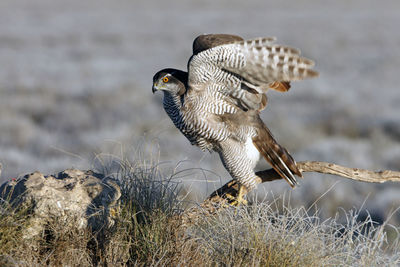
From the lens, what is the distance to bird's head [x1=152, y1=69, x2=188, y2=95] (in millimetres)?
4695

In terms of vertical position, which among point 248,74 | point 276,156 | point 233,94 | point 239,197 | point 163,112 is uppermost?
point 248,74

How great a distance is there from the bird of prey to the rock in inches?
40.9

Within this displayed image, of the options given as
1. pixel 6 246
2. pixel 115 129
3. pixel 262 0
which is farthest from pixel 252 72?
pixel 262 0

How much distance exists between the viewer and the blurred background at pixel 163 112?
9523 millimetres

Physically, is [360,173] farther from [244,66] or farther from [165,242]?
[165,242]

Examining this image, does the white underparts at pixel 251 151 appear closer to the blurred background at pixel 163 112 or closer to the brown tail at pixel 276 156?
the brown tail at pixel 276 156

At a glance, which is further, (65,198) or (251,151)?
(251,151)

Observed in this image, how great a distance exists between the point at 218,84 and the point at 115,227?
1.49 meters

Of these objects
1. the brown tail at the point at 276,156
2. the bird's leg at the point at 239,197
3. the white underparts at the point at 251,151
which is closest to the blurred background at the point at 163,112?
the bird's leg at the point at 239,197

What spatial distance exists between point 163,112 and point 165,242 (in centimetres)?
1124

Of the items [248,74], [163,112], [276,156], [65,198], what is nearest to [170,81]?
[248,74]

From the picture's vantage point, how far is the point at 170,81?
15.6 feet

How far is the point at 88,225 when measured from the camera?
3957 millimetres

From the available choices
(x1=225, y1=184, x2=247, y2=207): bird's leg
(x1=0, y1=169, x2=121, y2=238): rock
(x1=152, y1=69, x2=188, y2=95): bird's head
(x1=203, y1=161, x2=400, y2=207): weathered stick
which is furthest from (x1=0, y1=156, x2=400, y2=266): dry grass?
(x1=152, y1=69, x2=188, y2=95): bird's head
